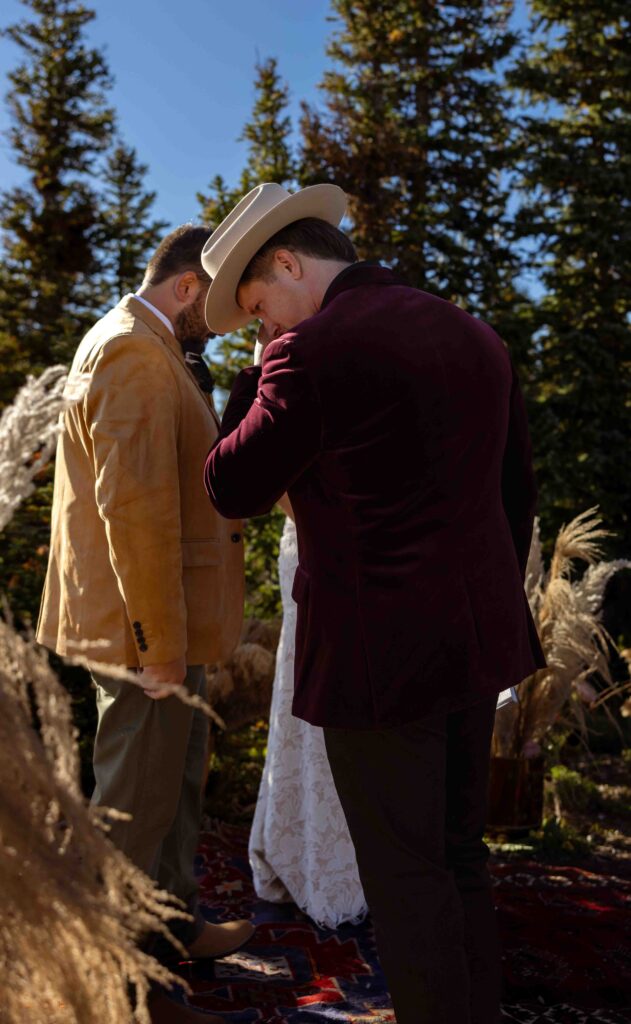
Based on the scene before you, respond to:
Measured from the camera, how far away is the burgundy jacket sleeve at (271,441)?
5.54 feet

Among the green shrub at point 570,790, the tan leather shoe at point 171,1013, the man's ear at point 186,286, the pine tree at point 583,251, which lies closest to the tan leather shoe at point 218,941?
the tan leather shoe at point 171,1013

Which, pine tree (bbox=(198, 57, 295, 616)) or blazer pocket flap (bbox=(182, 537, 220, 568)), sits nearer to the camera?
blazer pocket flap (bbox=(182, 537, 220, 568))

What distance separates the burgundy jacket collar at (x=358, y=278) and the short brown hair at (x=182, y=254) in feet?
2.22

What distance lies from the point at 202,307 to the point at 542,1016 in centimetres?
211

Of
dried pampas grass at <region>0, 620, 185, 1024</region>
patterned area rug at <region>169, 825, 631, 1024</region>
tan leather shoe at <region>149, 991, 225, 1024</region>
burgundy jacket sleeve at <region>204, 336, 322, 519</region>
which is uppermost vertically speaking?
burgundy jacket sleeve at <region>204, 336, 322, 519</region>

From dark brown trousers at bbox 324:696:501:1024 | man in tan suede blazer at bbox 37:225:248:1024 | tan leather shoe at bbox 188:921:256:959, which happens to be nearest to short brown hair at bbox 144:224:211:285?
man in tan suede blazer at bbox 37:225:248:1024

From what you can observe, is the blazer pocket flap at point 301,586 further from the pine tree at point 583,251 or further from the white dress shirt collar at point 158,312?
the pine tree at point 583,251

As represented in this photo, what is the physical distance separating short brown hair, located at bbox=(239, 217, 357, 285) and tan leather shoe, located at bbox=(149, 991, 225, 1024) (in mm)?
1660

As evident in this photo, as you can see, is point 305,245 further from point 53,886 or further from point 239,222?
point 53,886

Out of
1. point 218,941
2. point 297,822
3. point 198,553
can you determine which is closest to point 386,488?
point 198,553

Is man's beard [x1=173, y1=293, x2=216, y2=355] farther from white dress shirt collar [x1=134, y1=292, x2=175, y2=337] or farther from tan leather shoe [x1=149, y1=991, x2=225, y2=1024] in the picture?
tan leather shoe [x1=149, y1=991, x2=225, y2=1024]

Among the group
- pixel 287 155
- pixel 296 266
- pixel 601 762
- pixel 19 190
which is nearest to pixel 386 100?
pixel 287 155

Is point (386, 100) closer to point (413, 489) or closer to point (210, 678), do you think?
point (210, 678)

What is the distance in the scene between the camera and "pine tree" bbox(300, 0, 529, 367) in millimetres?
10594
